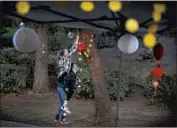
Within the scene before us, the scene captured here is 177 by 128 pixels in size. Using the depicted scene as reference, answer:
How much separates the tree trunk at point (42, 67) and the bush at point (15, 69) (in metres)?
0.19

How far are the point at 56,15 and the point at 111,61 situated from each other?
443 cm

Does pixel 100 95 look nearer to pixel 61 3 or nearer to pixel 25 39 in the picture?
pixel 25 39

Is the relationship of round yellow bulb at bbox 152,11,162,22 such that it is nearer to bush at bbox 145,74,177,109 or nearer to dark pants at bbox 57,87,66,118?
dark pants at bbox 57,87,66,118

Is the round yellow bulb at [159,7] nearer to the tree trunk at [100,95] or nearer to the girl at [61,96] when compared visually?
the girl at [61,96]

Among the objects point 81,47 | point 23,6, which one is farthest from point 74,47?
point 23,6

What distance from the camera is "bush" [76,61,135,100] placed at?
802 centimetres

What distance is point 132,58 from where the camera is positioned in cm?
893

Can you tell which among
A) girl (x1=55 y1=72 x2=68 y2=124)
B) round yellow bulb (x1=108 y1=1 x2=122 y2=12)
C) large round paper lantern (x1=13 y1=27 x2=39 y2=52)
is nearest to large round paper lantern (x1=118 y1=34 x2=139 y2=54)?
round yellow bulb (x1=108 y1=1 x2=122 y2=12)

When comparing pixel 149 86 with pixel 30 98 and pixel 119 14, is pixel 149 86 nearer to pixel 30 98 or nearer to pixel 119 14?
pixel 30 98

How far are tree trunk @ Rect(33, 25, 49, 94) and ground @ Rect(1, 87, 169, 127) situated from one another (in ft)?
0.83

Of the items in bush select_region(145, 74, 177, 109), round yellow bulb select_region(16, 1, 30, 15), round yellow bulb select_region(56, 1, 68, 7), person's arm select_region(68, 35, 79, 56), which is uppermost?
round yellow bulb select_region(56, 1, 68, 7)

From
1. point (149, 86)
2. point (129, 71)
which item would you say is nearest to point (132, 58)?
point (129, 71)

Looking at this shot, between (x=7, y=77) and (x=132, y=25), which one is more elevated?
(x=132, y=25)

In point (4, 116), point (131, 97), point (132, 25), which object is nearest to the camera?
point (132, 25)
